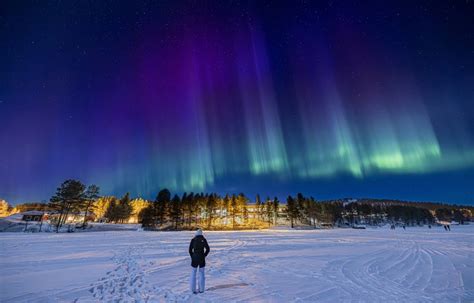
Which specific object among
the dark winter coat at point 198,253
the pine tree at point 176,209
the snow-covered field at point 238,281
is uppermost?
the pine tree at point 176,209

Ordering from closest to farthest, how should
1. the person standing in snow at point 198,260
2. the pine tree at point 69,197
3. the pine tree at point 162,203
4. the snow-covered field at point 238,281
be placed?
the snow-covered field at point 238,281 < the person standing in snow at point 198,260 < the pine tree at point 69,197 < the pine tree at point 162,203

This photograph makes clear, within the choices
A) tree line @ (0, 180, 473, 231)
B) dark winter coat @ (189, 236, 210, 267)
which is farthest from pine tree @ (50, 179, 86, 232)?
dark winter coat @ (189, 236, 210, 267)

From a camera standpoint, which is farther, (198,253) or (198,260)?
(198,253)

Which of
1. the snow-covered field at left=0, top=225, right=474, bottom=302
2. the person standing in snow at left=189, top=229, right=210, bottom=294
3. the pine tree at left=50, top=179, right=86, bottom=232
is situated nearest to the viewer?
the snow-covered field at left=0, top=225, right=474, bottom=302

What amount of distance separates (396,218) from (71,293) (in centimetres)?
18796

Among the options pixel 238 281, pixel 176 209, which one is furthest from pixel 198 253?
pixel 176 209

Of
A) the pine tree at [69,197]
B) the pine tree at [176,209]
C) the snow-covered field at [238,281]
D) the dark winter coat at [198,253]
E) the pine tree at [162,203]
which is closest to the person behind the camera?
the snow-covered field at [238,281]

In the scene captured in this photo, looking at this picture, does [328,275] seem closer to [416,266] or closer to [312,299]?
[312,299]

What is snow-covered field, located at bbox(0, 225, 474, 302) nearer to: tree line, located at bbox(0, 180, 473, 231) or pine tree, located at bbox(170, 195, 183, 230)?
tree line, located at bbox(0, 180, 473, 231)

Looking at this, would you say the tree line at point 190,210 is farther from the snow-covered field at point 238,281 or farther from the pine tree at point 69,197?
the snow-covered field at point 238,281

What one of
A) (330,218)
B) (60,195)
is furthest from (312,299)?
(330,218)

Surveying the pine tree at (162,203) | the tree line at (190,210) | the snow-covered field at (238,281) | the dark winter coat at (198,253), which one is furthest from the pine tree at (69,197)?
the dark winter coat at (198,253)

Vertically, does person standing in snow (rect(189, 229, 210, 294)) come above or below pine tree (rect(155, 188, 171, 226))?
below

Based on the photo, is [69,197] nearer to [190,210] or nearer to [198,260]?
[190,210]
